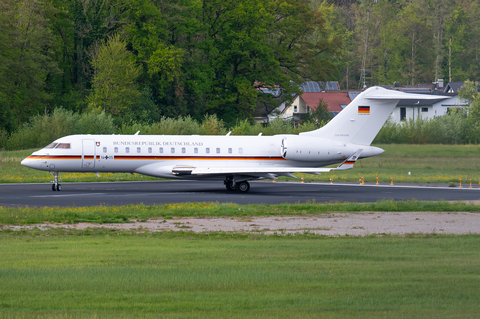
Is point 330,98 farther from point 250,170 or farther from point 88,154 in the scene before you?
point 88,154

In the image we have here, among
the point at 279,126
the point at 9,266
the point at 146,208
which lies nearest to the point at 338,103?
the point at 279,126

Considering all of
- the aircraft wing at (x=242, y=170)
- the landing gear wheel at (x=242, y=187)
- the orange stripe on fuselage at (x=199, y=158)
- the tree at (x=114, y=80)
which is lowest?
the landing gear wheel at (x=242, y=187)

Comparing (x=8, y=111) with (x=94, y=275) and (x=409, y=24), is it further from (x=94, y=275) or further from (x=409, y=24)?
(x=409, y=24)

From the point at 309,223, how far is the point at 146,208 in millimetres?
6582

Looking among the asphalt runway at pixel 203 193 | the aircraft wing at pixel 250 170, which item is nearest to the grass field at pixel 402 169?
the asphalt runway at pixel 203 193

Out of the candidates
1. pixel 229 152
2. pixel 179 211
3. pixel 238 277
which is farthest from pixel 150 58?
pixel 238 277

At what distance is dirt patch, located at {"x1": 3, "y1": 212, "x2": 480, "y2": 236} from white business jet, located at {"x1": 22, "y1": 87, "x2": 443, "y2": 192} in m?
9.60

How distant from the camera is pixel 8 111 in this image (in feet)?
200

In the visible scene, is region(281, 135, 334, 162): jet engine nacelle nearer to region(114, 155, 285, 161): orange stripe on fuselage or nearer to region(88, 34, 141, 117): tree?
region(114, 155, 285, 161): orange stripe on fuselage

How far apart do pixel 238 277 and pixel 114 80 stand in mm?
58680

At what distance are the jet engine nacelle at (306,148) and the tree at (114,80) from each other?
36.6m

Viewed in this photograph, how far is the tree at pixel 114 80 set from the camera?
67.2 meters

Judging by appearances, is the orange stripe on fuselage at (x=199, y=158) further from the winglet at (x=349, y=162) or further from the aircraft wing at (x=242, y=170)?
the winglet at (x=349, y=162)

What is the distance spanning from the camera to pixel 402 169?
5153 centimetres
